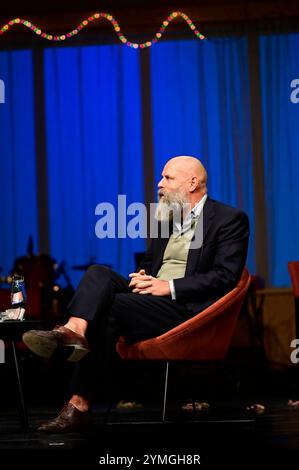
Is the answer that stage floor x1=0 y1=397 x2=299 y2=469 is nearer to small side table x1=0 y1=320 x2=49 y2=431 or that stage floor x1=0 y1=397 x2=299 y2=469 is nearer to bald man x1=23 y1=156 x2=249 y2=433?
small side table x1=0 y1=320 x2=49 y2=431

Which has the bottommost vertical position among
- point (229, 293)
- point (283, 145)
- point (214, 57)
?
point (229, 293)

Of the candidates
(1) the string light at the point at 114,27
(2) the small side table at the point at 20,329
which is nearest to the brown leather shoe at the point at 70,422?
(2) the small side table at the point at 20,329

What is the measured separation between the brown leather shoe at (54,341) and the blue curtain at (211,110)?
424 cm

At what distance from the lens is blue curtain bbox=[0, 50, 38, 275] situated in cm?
739

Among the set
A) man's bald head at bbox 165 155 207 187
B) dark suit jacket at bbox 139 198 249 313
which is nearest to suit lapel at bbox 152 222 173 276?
dark suit jacket at bbox 139 198 249 313

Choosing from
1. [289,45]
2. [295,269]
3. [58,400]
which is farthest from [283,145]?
[58,400]

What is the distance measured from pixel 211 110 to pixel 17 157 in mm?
2008

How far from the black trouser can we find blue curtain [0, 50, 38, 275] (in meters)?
4.18

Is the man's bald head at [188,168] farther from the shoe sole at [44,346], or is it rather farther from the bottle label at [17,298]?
the shoe sole at [44,346]

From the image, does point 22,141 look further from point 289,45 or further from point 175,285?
point 175,285

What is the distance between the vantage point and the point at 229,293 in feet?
11.0

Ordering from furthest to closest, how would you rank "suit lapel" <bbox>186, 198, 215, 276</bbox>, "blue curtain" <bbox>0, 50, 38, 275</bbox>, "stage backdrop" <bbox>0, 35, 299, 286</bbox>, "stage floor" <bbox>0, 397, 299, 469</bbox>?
"blue curtain" <bbox>0, 50, 38, 275</bbox>
"stage backdrop" <bbox>0, 35, 299, 286</bbox>
"suit lapel" <bbox>186, 198, 215, 276</bbox>
"stage floor" <bbox>0, 397, 299, 469</bbox>

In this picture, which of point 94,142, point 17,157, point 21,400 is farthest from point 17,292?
point 17,157
